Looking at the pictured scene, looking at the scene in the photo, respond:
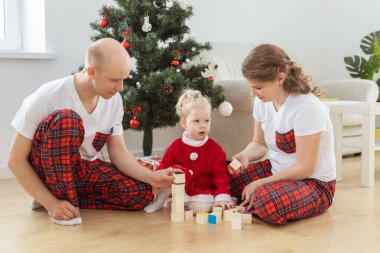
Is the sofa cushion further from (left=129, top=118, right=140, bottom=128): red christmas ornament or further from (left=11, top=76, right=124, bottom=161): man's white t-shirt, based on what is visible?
(left=11, top=76, right=124, bottom=161): man's white t-shirt

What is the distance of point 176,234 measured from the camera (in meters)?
1.94

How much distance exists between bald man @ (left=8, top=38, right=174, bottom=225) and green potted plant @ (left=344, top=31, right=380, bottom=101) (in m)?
2.78

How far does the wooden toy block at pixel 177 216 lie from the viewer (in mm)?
2123

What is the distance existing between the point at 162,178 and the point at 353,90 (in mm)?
2203

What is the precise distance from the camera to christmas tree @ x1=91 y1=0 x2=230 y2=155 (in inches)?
111

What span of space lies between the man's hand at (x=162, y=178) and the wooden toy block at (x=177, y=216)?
123 millimetres

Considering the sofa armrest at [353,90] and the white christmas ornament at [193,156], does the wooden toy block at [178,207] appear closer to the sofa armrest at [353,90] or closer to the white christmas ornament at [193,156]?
the white christmas ornament at [193,156]

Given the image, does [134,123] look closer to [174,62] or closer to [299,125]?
[174,62]

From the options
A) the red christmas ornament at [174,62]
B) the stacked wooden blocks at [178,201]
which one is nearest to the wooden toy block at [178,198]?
the stacked wooden blocks at [178,201]

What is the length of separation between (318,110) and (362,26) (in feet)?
10.3

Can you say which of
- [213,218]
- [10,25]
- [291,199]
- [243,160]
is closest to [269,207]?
[291,199]

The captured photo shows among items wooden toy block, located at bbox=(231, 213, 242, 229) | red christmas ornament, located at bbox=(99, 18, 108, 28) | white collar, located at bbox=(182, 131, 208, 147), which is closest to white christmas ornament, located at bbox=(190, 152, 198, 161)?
white collar, located at bbox=(182, 131, 208, 147)

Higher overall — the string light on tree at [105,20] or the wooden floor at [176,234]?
the string light on tree at [105,20]

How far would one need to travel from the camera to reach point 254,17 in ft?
14.8
